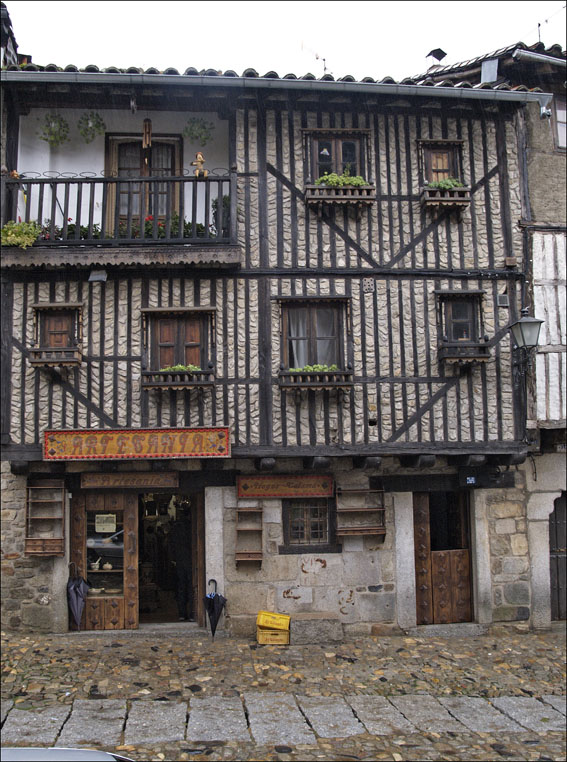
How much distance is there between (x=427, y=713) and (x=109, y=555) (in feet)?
16.9

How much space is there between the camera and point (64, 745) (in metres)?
6.43

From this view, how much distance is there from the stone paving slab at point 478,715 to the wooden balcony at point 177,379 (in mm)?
5004

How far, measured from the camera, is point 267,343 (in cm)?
969

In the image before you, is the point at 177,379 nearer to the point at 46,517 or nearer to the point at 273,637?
the point at 46,517

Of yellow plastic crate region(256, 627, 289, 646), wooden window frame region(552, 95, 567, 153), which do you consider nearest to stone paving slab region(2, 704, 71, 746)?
yellow plastic crate region(256, 627, 289, 646)

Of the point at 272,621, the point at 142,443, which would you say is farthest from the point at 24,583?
the point at 272,621

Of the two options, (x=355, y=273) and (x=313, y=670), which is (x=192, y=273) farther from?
(x=313, y=670)

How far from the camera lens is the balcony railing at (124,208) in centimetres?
948

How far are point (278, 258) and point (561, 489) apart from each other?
225 inches

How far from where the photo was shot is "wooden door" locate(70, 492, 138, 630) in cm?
998

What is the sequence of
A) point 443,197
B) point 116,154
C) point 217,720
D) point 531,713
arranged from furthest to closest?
point 116,154
point 443,197
point 531,713
point 217,720

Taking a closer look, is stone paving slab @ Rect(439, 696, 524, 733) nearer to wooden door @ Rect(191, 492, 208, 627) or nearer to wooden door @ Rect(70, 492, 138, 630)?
wooden door @ Rect(191, 492, 208, 627)

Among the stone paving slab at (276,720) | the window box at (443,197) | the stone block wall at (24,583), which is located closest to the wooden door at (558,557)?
the window box at (443,197)

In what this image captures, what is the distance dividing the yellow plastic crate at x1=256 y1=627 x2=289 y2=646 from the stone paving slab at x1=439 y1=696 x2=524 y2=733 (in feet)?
8.46
